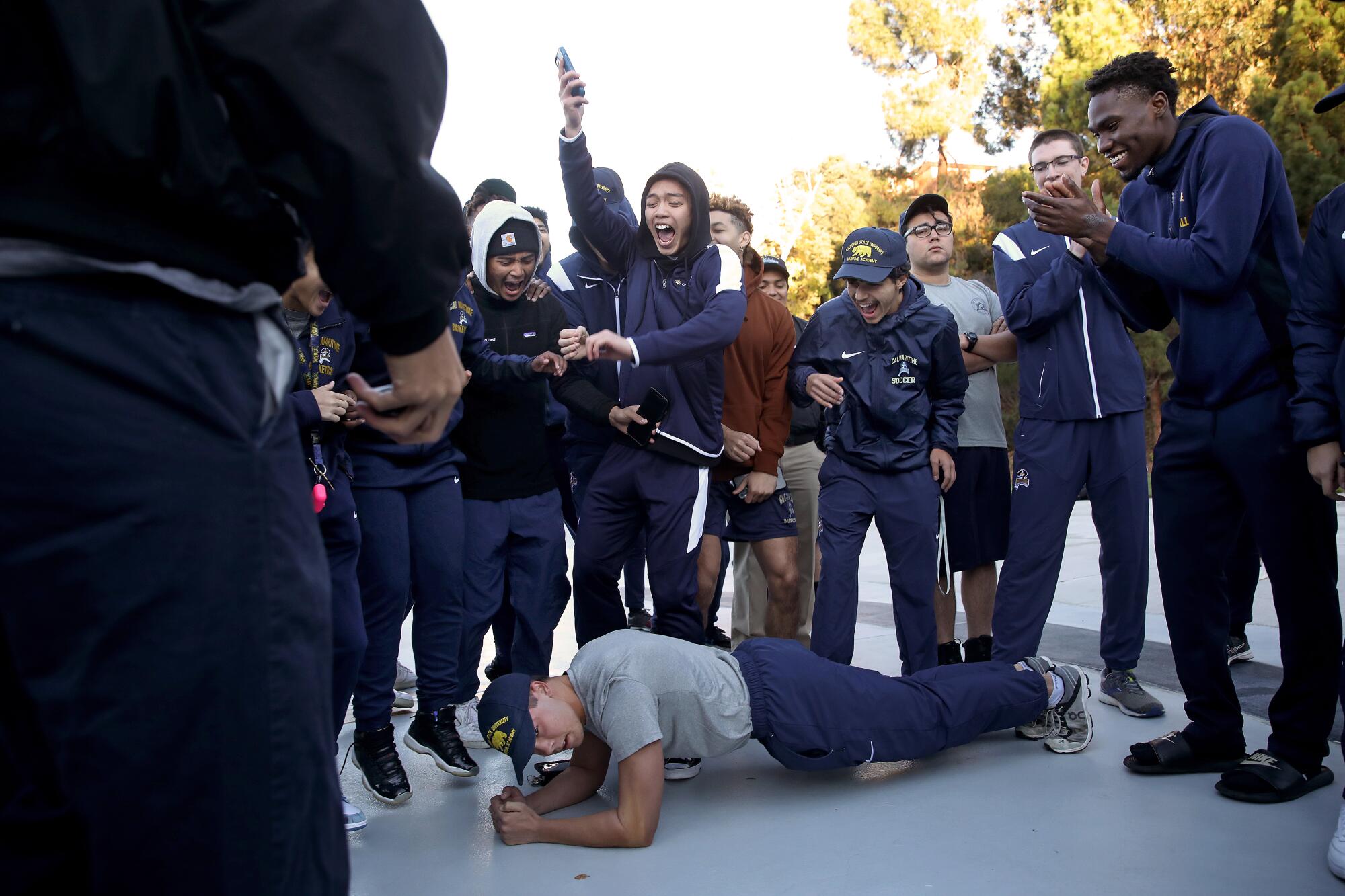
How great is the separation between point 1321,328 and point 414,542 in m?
2.57

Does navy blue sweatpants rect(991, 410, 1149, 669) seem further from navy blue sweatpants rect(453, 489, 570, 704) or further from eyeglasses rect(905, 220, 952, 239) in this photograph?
navy blue sweatpants rect(453, 489, 570, 704)

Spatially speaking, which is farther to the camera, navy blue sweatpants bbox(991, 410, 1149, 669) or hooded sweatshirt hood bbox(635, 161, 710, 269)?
hooded sweatshirt hood bbox(635, 161, 710, 269)

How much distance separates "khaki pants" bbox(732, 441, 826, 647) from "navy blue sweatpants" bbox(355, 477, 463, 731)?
1962 millimetres

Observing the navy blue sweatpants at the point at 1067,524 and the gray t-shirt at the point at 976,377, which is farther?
the gray t-shirt at the point at 976,377

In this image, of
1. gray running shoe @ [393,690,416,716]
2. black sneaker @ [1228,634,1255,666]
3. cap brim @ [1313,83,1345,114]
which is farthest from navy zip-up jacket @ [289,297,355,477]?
black sneaker @ [1228,634,1255,666]

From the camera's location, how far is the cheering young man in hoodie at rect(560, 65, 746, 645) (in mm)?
3535

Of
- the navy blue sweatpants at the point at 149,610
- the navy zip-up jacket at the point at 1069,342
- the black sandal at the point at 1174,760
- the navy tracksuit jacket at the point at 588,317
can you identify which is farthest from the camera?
the navy tracksuit jacket at the point at 588,317

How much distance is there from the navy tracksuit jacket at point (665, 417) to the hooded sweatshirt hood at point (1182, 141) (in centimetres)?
134

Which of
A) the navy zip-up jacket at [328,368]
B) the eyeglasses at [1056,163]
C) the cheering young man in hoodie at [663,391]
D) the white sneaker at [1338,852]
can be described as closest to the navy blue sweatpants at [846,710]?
the cheering young man in hoodie at [663,391]

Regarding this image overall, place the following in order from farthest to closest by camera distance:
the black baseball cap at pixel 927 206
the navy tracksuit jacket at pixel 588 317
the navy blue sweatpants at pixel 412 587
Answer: the black baseball cap at pixel 927 206 < the navy tracksuit jacket at pixel 588 317 < the navy blue sweatpants at pixel 412 587

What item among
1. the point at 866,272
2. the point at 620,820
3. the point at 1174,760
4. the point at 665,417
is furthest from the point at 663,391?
the point at 1174,760

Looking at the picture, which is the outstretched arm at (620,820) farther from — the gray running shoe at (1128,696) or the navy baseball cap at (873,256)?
the navy baseball cap at (873,256)

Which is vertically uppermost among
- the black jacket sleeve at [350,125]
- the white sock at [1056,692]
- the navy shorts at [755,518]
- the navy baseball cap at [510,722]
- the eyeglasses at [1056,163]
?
the eyeglasses at [1056,163]

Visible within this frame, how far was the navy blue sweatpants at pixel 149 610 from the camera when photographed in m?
0.93
